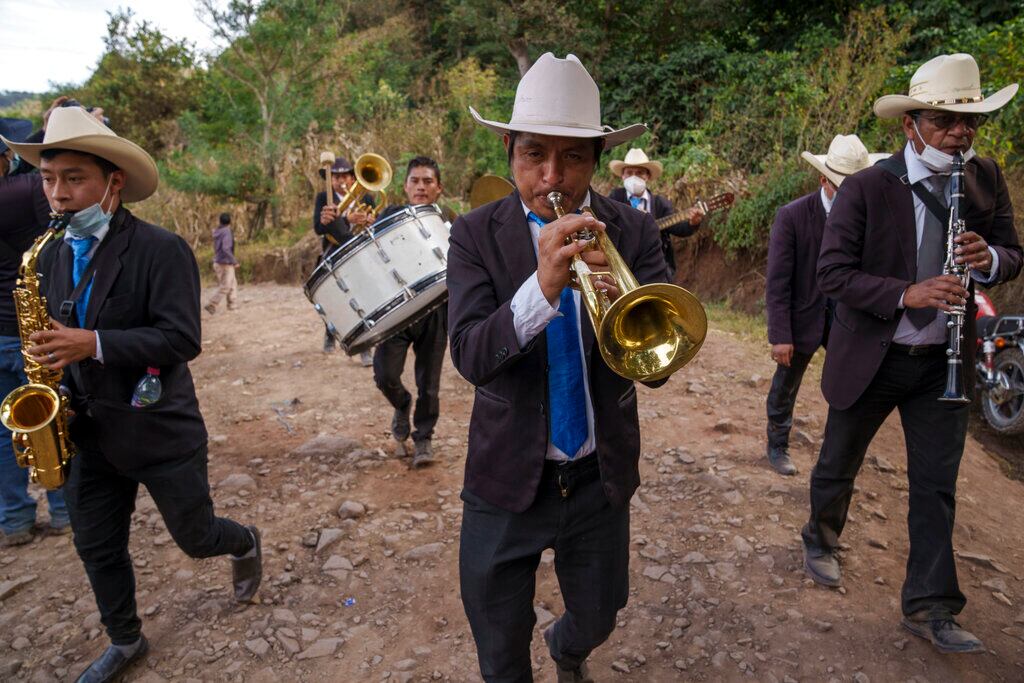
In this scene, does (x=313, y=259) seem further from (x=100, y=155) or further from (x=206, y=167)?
(x=100, y=155)

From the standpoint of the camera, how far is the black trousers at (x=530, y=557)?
2203 mm

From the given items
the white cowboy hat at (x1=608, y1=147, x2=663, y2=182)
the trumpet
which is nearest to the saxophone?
the trumpet

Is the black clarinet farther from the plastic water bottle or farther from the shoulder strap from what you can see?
the plastic water bottle

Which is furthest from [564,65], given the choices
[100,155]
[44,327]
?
[44,327]

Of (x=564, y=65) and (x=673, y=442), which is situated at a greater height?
(x=564, y=65)

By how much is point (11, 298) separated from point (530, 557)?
3.63 m

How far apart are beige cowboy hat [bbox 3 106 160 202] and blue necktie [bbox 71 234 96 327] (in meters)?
0.28

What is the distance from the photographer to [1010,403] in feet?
18.6

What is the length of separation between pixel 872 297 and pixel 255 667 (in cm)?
325

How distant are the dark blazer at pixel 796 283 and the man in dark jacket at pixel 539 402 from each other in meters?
2.77

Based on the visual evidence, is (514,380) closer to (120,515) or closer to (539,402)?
(539,402)

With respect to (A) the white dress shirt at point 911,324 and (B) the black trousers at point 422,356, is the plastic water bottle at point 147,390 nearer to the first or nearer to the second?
(B) the black trousers at point 422,356

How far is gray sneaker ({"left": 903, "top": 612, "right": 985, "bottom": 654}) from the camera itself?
2.93 m

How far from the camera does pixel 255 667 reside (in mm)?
3121
